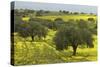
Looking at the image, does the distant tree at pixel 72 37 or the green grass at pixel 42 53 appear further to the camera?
the distant tree at pixel 72 37

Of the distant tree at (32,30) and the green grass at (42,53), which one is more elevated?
the distant tree at (32,30)

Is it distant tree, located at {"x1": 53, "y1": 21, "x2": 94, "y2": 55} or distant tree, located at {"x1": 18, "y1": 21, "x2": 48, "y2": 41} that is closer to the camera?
distant tree, located at {"x1": 18, "y1": 21, "x2": 48, "y2": 41}

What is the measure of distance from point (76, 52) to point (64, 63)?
16 centimetres

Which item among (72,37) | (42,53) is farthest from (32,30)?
(72,37)

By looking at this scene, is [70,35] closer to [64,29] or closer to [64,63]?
[64,29]

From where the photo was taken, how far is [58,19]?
83.5 inches

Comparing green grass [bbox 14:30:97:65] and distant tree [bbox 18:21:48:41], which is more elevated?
distant tree [bbox 18:21:48:41]

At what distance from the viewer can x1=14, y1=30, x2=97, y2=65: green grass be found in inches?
77.3

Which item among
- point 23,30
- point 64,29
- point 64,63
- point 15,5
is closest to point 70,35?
point 64,29

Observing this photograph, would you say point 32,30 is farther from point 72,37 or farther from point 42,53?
point 72,37

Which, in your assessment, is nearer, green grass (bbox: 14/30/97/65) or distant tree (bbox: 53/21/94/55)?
Result: green grass (bbox: 14/30/97/65)

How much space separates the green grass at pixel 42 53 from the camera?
6.44 feet

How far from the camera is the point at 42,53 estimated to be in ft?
6.72

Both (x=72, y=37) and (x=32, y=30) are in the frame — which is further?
(x=72, y=37)
